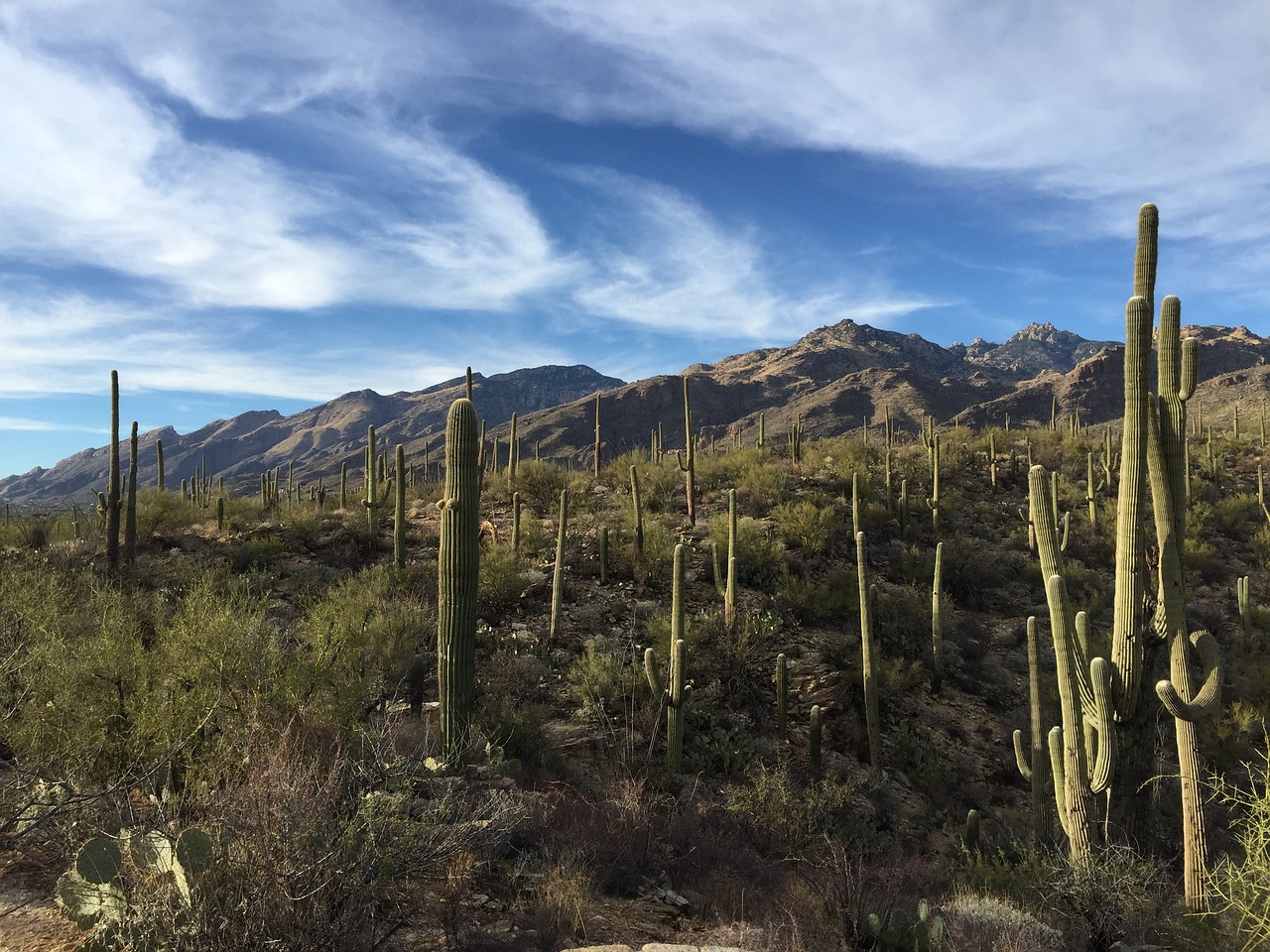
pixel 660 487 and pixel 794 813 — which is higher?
pixel 660 487

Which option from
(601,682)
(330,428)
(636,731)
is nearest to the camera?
(636,731)

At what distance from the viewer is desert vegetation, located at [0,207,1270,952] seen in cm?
442

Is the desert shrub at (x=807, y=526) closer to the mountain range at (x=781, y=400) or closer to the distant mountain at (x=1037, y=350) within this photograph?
the mountain range at (x=781, y=400)

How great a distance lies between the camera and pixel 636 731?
9.55 metres

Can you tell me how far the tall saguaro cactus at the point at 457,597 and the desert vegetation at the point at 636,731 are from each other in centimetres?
4

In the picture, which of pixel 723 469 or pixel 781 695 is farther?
pixel 723 469

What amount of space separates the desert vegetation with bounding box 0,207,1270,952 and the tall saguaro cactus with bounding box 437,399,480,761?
0.13 feet

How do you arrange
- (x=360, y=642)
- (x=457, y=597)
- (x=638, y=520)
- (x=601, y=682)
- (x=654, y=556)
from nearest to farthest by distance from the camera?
(x=457, y=597) < (x=360, y=642) < (x=601, y=682) < (x=654, y=556) < (x=638, y=520)

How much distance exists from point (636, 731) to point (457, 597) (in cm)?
352

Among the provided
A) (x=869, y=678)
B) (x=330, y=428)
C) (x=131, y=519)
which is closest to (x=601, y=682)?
(x=869, y=678)

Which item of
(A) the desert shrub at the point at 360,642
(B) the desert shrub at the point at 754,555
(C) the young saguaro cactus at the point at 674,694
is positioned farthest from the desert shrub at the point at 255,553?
(B) the desert shrub at the point at 754,555

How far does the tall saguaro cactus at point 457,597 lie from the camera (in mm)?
7551

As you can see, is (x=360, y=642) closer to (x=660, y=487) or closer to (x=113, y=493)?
(x=113, y=493)

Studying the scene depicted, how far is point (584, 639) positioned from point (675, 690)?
3.25 metres
